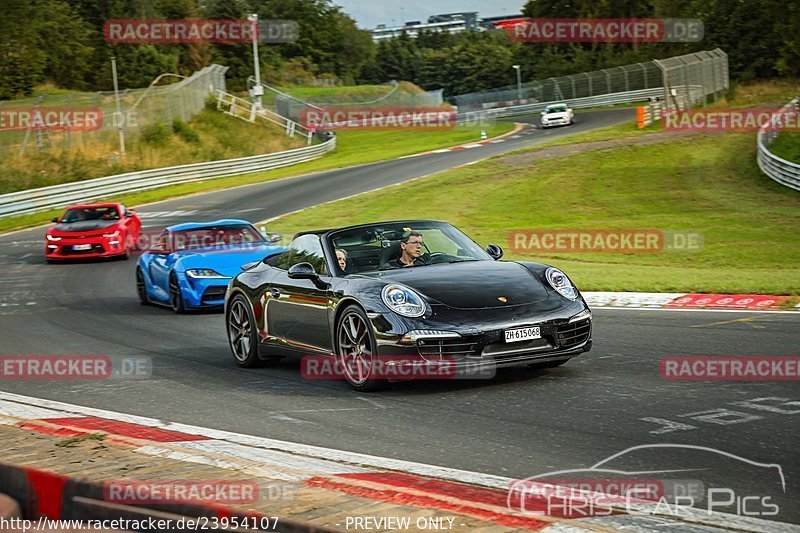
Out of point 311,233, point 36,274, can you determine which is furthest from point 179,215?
point 311,233

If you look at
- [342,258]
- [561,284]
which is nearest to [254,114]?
[342,258]

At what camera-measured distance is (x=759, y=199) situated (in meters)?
29.5

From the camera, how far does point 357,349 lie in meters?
8.86

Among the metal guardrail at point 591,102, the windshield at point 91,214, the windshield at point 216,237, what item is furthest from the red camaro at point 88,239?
the metal guardrail at point 591,102

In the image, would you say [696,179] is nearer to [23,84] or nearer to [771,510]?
[771,510]

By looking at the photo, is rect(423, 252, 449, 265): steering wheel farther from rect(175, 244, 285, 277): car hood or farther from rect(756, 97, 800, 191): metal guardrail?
rect(756, 97, 800, 191): metal guardrail

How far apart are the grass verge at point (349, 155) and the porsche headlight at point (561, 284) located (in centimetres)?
2654

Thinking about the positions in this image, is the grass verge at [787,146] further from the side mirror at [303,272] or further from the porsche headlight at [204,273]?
the side mirror at [303,272]

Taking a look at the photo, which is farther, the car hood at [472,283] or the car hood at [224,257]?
the car hood at [224,257]

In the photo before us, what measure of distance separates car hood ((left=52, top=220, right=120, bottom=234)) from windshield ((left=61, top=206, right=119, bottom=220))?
10.3 inches

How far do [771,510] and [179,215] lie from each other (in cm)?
2944

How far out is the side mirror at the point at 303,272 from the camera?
31.1ft

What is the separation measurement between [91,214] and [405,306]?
60.1ft

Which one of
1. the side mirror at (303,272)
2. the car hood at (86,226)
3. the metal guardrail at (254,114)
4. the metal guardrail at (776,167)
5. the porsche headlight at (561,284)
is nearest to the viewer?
the porsche headlight at (561,284)
